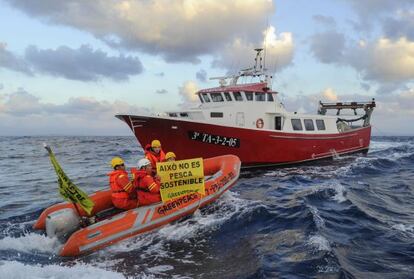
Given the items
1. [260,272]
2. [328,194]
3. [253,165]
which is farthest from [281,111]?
[260,272]

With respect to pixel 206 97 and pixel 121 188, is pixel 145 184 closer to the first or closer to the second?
pixel 121 188

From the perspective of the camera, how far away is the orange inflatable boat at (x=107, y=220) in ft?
25.5

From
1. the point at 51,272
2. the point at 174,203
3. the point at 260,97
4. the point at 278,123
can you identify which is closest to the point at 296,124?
the point at 278,123

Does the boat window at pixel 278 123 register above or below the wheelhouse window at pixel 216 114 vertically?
below

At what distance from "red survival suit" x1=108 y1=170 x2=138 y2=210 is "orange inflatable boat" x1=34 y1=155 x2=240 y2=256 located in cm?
24

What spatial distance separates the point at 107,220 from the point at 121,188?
33.0 inches

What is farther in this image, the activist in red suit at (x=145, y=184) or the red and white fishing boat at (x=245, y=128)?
the red and white fishing boat at (x=245, y=128)

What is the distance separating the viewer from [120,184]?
8812mm

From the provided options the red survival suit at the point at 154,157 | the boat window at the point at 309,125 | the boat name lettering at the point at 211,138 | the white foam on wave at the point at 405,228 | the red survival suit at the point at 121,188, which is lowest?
the white foam on wave at the point at 405,228

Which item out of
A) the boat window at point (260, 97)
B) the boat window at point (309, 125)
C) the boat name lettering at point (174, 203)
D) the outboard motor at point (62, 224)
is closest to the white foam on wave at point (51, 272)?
the outboard motor at point (62, 224)

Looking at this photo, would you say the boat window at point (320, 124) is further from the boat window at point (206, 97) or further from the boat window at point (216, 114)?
the boat window at point (206, 97)

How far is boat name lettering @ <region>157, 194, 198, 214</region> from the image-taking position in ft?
29.7

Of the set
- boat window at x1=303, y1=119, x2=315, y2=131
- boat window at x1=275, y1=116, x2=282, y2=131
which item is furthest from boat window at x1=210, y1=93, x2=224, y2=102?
boat window at x1=303, y1=119, x2=315, y2=131

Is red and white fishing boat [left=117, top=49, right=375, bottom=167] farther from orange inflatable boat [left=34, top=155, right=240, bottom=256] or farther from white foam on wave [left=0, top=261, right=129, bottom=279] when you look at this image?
white foam on wave [left=0, top=261, right=129, bottom=279]
